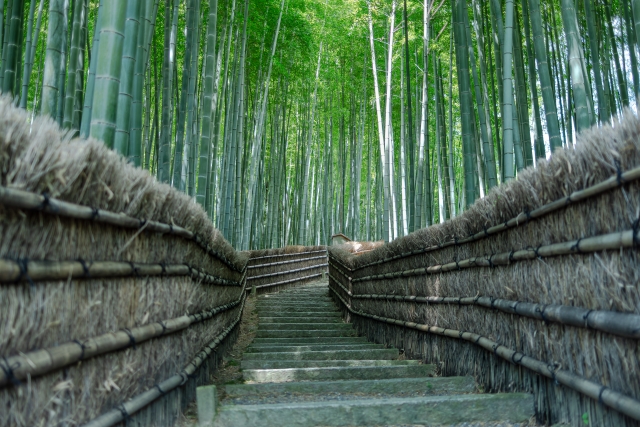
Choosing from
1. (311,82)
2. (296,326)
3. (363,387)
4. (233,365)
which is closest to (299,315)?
(296,326)

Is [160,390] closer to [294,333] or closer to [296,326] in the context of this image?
[294,333]

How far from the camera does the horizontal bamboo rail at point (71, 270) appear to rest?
113 cm

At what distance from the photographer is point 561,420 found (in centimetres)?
183

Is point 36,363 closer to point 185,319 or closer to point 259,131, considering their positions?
point 185,319

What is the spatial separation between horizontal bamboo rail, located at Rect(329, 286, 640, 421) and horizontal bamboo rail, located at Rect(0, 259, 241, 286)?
4.45 feet

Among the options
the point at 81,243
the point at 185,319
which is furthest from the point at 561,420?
the point at 81,243

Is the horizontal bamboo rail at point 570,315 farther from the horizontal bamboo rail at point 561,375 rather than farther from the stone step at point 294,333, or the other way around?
the stone step at point 294,333

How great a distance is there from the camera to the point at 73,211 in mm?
1321

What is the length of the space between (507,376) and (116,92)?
6.27ft

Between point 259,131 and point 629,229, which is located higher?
point 259,131

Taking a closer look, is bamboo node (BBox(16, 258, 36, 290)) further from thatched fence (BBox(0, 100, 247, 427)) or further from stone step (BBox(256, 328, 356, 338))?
stone step (BBox(256, 328, 356, 338))

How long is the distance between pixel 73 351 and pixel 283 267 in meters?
8.26

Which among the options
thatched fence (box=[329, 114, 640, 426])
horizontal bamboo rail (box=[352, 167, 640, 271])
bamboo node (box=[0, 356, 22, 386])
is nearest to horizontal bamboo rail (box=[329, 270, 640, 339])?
thatched fence (box=[329, 114, 640, 426])

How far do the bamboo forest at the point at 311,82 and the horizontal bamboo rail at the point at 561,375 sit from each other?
0.74 meters
